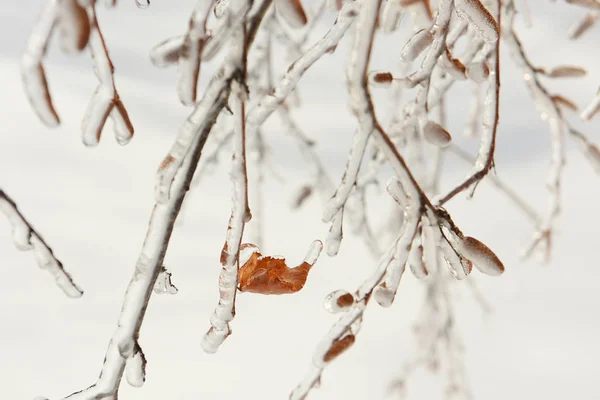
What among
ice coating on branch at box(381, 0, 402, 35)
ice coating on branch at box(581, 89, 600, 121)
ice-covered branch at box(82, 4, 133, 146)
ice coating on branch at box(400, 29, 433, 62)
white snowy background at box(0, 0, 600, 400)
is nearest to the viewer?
ice-covered branch at box(82, 4, 133, 146)

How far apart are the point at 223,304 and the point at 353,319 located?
202 mm

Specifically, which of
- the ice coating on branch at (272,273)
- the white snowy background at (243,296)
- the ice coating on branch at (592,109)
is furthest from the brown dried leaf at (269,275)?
the white snowy background at (243,296)

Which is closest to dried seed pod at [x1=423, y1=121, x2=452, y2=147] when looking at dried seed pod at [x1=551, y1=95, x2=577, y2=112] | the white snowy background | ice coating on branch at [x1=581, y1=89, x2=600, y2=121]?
ice coating on branch at [x1=581, y1=89, x2=600, y2=121]

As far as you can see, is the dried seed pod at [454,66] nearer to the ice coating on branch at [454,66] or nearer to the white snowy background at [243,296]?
the ice coating on branch at [454,66]

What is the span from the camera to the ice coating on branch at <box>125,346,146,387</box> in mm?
617

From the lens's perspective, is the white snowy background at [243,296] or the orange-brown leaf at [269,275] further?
the white snowy background at [243,296]

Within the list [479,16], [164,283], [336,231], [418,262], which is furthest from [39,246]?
[479,16]

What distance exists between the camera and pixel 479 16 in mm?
725

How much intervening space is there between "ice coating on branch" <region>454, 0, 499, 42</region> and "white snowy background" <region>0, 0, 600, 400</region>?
1828mm

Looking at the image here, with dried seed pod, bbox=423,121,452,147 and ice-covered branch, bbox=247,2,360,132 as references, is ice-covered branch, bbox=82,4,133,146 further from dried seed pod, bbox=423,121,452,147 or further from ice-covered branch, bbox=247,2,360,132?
dried seed pod, bbox=423,121,452,147

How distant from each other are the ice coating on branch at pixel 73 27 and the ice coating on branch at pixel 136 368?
1.06 ft

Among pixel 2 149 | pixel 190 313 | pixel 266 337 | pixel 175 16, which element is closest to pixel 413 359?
pixel 266 337

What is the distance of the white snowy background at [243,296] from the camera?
2.52 m

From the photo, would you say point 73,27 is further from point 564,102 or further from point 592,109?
point 564,102
